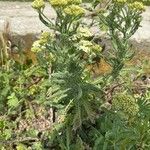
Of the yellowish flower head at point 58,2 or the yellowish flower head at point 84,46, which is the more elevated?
the yellowish flower head at point 58,2

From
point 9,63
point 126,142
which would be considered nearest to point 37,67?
point 9,63

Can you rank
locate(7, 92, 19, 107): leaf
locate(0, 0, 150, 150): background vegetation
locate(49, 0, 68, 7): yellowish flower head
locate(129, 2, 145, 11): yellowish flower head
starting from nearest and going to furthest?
locate(49, 0, 68, 7): yellowish flower head
locate(129, 2, 145, 11): yellowish flower head
locate(0, 0, 150, 150): background vegetation
locate(7, 92, 19, 107): leaf

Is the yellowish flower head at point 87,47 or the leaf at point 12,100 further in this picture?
the leaf at point 12,100

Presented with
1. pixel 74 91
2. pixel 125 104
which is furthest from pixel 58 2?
pixel 125 104

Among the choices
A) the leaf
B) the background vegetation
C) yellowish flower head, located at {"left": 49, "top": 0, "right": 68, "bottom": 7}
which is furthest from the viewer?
the leaf

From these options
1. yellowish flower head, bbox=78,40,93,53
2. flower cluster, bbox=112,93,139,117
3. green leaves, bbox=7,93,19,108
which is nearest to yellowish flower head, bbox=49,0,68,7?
yellowish flower head, bbox=78,40,93,53

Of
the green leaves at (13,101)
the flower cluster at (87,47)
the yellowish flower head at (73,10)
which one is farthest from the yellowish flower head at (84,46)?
the green leaves at (13,101)

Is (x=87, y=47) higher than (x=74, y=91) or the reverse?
higher

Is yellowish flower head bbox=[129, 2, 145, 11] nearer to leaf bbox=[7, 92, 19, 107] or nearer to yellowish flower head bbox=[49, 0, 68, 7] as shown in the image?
yellowish flower head bbox=[49, 0, 68, 7]

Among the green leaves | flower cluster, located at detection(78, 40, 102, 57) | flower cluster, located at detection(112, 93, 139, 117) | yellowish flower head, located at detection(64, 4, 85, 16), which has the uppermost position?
yellowish flower head, located at detection(64, 4, 85, 16)

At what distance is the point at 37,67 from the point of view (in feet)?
13.3

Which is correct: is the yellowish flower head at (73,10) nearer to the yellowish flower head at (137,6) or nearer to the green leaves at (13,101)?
the yellowish flower head at (137,6)

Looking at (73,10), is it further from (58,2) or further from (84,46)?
(84,46)

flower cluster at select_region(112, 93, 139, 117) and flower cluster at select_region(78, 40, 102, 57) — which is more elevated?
flower cluster at select_region(78, 40, 102, 57)
